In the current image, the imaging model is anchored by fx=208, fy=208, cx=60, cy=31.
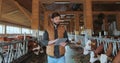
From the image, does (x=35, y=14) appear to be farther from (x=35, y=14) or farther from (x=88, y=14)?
(x=88, y=14)

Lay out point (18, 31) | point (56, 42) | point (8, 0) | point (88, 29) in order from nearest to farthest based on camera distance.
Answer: point (56, 42), point (88, 29), point (8, 0), point (18, 31)

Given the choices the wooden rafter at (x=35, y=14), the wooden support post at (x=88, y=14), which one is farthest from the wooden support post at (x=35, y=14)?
the wooden support post at (x=88, y=14)

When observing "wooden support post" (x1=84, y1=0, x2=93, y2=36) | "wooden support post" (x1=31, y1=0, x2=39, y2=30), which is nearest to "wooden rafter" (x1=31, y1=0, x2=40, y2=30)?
"wooden support post" (x1=31, y1=0, x2=39, y2=30)

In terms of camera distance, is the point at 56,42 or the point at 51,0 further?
the point at 51,0

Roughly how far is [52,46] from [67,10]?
14.1 m

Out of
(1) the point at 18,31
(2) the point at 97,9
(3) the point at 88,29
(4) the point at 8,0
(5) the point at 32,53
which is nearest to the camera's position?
(5) the point at 32,53

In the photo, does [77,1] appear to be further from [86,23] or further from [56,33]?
[56,33]

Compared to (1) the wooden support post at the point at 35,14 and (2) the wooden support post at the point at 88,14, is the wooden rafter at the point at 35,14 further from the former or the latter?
(2) the wooden support post at the point at 88,14

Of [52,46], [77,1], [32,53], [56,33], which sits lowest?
[32,53]

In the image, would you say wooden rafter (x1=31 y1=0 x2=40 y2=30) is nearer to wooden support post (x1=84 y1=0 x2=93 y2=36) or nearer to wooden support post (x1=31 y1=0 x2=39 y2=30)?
wooden support post (x1=31 y1=0 x2=39 y2=30)

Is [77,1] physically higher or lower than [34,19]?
higher

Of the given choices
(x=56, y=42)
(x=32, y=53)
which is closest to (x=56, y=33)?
(x=56, y=42)

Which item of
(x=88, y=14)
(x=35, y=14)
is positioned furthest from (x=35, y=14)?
(x=88, y=14)

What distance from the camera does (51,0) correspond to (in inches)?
458
